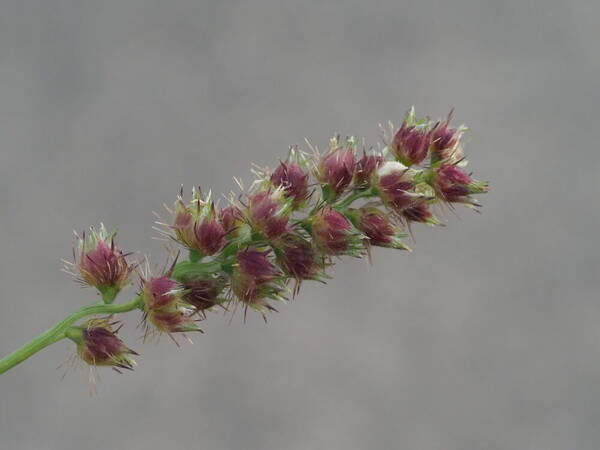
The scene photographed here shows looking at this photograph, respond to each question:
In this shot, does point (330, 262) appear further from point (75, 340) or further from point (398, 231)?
point (75, 340)

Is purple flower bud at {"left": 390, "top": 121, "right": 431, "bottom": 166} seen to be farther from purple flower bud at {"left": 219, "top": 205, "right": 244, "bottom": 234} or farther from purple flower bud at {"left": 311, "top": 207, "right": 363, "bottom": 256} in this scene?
purple flower bud at {"left": 219, "top": 205, "right": 244, "bottom": 234}

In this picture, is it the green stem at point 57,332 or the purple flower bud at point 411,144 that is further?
the purple flower bud at point 411,144

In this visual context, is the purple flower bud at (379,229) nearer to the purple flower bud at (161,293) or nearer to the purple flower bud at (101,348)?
the purple flower bud at (161,293)

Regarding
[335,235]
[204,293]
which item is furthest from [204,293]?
[335,235]

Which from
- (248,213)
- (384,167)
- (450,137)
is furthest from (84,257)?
Answer: (450,137)

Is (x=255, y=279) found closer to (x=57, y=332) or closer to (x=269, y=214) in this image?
(x=269, y=214)

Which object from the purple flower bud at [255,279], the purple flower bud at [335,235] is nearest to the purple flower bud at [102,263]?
the purple flower bud at [255,279]
